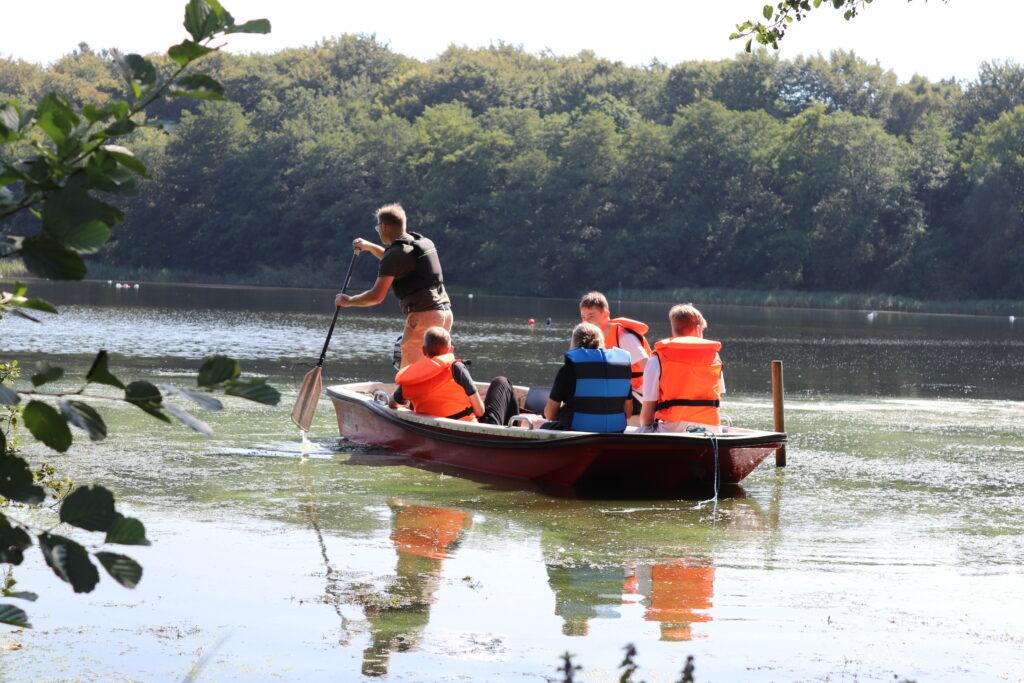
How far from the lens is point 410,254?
9406mm

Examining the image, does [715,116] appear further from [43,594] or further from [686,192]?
[43,594]

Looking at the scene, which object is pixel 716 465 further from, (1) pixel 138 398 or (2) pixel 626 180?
(2) pixel 626 180

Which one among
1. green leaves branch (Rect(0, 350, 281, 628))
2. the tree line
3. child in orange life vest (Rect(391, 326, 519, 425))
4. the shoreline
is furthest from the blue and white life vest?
the tree line

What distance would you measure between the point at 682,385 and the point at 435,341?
1.76m

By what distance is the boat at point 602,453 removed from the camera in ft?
25.8

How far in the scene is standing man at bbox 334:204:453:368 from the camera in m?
9.34

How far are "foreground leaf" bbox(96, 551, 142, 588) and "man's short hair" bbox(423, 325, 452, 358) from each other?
7254 millimetres

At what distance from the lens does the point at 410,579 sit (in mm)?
5684

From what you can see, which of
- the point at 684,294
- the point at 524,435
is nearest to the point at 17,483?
the point at 524,435

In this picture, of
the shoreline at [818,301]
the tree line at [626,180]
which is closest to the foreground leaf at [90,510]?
the shoreline at [818,301]

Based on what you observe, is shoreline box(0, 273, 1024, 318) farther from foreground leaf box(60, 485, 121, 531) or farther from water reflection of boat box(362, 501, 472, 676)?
foreground leaf box(60, 485, 121, 531)

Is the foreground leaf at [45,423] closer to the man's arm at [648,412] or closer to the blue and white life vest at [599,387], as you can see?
the blue and white life vest at [599,387]

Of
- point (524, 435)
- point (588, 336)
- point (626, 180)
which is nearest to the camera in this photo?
point (588, 336)

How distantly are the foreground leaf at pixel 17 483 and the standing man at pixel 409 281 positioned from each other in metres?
7.23
